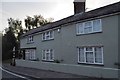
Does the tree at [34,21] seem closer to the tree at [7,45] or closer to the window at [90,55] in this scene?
the tree at [7,45]

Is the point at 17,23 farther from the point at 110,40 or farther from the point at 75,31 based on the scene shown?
the point at 110,40

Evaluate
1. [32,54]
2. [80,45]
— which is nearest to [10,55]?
[32,54]

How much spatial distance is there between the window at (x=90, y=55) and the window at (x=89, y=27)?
66.1 inches

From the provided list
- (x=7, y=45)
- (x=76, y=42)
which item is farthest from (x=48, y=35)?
(x=7, y=45)

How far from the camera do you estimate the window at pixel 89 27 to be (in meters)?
20.6

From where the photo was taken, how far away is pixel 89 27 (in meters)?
21.8

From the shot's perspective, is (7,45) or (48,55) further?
(7,45)

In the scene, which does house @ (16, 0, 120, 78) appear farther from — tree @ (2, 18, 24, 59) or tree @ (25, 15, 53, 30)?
tree @ (25, 15, 53, 30)

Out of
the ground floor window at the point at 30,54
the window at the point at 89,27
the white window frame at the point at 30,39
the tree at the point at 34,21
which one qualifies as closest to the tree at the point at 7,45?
the tree at the point at 34,21

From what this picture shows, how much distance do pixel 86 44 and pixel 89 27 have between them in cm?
166

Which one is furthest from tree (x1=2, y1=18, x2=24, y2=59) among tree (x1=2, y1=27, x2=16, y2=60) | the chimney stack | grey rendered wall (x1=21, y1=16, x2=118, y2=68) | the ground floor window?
the chimney stack

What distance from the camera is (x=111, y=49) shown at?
18.7 m

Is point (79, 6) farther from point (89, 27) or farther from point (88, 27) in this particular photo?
point (89, 27)

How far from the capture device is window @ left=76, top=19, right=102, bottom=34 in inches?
812
